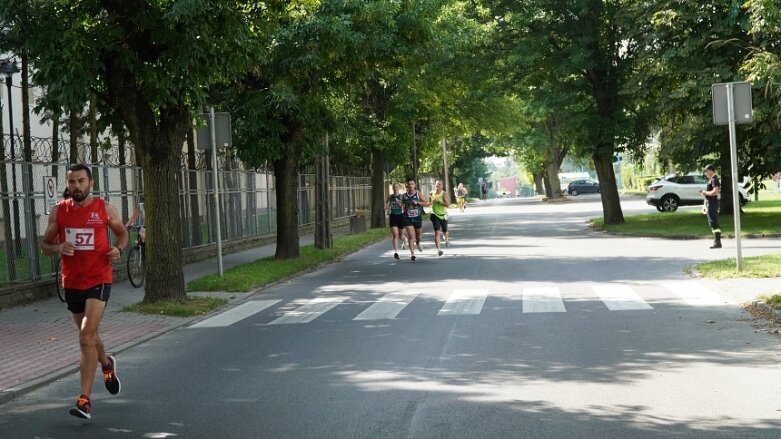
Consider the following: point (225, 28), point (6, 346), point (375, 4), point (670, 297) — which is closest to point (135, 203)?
point (375, 4)

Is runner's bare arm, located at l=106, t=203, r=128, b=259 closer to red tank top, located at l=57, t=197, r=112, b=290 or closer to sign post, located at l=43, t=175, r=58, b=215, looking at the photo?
red tank top, located at l=57, t=197, r=112, b=290

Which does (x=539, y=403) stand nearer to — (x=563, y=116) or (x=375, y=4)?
(x=375, y=4)

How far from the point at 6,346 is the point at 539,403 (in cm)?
671

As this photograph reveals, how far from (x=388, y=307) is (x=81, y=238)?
6797mm

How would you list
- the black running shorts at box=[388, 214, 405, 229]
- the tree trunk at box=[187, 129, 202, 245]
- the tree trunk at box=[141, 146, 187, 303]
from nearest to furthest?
the tree trunk at box=[141, 146, 187, 303] → the black running shorts at box=[388, 214, 405, 229] → the tree trunk at box=[187, 129, 202, 245]

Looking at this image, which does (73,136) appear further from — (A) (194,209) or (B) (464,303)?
(B) (464,303)

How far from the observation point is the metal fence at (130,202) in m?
16.2

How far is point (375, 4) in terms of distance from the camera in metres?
21.2

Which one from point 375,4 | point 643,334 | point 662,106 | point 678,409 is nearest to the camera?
point 678,409

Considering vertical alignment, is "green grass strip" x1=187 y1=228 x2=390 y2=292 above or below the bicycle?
below

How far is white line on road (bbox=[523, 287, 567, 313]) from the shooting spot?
12.9 m

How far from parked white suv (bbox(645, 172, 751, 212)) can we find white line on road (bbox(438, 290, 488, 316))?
31.7m

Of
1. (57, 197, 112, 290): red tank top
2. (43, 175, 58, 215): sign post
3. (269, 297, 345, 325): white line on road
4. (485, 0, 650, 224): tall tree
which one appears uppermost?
(485, 0, 650, 224): tall tree

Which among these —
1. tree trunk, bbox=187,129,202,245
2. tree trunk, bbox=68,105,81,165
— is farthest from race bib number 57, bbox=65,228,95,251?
tree trunk, bbox=187,129,202,245
